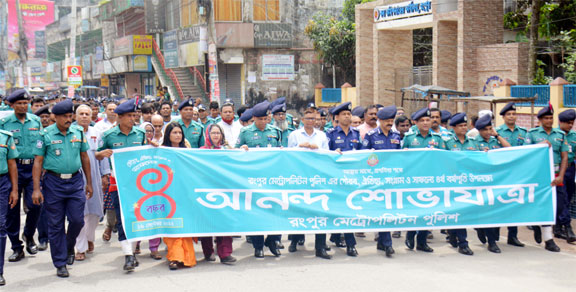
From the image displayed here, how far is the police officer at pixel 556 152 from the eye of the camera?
8453 millimetres

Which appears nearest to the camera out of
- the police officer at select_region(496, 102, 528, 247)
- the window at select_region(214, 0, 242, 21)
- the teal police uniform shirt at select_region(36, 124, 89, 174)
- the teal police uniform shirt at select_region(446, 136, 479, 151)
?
the teal police uniform shirt at select_region(36, 124, 89, 174)

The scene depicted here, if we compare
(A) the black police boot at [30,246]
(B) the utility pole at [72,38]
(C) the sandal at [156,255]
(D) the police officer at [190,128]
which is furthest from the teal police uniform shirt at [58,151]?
(B) the utility pole at [72,38]

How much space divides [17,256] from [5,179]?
1519mm

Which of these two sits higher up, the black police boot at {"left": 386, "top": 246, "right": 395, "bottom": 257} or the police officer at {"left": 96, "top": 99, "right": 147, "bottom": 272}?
the police officer at {"left": 96, "top": 99, "right": 147, "bottom": 272}

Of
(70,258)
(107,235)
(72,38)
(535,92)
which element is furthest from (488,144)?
(72,38)

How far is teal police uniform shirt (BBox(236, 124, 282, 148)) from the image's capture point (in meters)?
8.35

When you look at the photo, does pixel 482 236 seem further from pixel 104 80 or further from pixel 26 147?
pixel 104 80

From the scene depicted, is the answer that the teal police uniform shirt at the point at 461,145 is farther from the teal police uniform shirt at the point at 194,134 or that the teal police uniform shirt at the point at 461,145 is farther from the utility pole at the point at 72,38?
the utility pole at the point at 72,38

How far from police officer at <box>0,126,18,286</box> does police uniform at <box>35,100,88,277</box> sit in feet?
0.94

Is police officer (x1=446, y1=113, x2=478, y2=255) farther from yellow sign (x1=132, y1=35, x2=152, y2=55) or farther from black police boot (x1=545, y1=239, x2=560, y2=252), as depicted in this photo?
yellow sign (x1=132, y1=35, x2=152, y2=55)

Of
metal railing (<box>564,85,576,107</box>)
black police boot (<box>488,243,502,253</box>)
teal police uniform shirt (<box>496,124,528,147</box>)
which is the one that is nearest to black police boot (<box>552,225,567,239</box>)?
teal police uniform shirt (<box>496,124,528,147</box>)

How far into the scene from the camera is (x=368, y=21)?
28656 mm

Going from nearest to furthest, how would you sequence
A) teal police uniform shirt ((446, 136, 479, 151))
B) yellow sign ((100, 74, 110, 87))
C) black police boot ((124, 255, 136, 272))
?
black police boot ((124, 255, 136, 272)) < teal police uniform shirt ((446, 136, 479, 151)) < yellow sign ((100, 74, 110, 87))

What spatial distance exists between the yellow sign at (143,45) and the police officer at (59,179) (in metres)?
36.2
